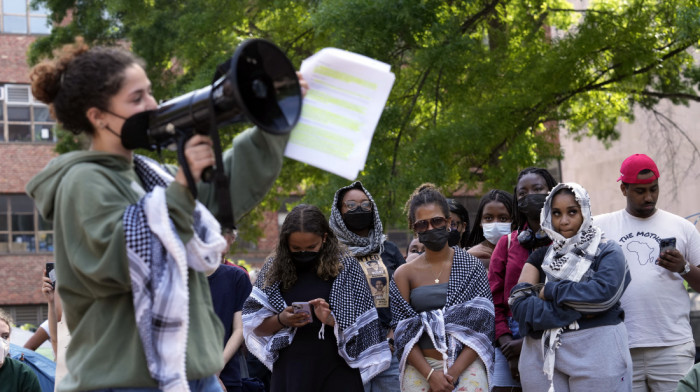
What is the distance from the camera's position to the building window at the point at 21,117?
33.7 meters

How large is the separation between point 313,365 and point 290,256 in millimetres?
740

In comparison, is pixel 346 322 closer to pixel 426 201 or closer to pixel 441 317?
pixel 441 317

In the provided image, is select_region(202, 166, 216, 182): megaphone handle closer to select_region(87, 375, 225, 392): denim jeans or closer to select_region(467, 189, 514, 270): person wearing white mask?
select_region(87, 375, 225, 392): denim jeans

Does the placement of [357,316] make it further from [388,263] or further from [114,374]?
[114,374]

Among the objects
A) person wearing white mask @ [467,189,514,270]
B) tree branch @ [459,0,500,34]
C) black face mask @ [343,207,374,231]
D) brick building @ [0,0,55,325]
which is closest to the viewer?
black face mask @ [343,207,374,231]

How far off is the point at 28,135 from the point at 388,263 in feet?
97.5

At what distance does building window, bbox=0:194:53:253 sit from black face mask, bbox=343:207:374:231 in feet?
93.4

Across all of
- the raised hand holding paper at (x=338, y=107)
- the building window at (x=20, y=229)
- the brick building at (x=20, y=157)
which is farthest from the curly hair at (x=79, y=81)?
the building window at (x=20, y=229)

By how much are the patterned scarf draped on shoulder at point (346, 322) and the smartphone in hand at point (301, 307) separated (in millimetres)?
174

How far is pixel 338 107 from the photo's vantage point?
10.4 feet

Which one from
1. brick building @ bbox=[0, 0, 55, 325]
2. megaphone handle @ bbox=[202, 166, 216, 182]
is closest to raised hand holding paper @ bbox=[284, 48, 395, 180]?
megaphone handle @ bbox=[202, 166, 216, 182]

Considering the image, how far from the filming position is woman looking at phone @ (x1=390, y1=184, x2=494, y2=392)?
5984 mm

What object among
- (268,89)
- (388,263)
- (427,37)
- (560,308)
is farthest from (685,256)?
(427,37)

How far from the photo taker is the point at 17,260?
3294 cm
